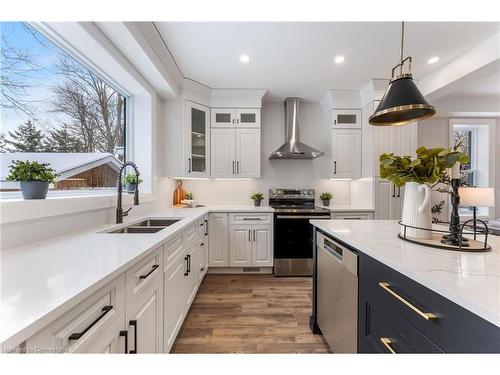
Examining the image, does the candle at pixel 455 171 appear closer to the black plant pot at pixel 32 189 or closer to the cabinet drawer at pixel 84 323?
the cabinet drawer at pixel 84 323

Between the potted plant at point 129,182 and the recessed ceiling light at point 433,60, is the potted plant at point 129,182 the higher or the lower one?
the lower one

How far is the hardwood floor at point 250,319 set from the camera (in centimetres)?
175

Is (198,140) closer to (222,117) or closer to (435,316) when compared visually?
(222,117)

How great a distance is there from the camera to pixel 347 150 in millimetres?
3482

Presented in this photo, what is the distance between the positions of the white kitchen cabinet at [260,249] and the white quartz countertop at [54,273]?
6.23 ft

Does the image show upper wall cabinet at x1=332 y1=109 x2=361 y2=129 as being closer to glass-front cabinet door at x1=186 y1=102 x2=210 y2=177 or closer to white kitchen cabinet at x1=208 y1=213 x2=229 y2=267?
glass-front cabinet door at x1=186 y1=102 x2=210 y2=177

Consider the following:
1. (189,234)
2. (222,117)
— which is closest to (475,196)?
(189,234)

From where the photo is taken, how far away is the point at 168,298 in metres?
1.50

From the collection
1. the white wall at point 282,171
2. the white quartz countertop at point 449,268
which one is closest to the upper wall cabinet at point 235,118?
the white wall at point 282,171

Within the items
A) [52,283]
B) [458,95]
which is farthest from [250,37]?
[458,95]

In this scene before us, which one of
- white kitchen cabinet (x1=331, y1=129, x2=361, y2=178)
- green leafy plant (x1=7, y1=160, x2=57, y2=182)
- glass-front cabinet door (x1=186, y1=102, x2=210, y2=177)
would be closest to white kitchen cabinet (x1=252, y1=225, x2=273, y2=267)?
glass-front cabinet door (x1=186, y1=102, x2=210, y2=177)

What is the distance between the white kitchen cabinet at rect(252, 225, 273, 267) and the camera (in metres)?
3.17

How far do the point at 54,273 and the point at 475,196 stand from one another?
1.86 metres
